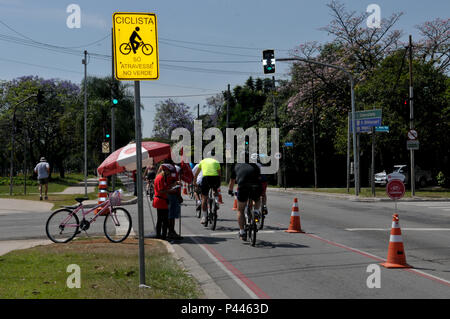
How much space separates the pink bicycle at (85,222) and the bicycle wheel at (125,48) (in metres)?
5.80

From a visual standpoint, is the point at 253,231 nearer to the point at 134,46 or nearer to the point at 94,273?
the point at 94,273

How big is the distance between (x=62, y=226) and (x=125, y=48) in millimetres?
6368

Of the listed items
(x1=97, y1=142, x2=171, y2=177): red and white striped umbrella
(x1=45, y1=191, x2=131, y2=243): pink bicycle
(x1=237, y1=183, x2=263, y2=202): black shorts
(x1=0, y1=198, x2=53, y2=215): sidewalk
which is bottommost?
(x1=0, y1=198, x2=53, y2=215): sidewalk

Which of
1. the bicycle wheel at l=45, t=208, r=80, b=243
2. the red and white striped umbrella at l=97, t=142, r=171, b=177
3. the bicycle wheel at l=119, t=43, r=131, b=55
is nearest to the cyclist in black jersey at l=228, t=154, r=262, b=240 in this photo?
the red and white striped umbrella at l=97, t=142, r=171, b=177

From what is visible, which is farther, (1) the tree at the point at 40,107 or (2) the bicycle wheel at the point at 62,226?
(1) the tree at the point at 40,107

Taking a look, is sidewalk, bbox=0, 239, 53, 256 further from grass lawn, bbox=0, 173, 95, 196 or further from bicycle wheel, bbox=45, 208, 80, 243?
grass lawn, bbox=0, 173, 95, 196

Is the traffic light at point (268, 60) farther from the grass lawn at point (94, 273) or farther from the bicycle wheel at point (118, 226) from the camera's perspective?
the grass lawn at point (94, 273)

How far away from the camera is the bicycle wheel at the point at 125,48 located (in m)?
6.66

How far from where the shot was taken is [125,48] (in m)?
6.67

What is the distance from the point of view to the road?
24.0ft

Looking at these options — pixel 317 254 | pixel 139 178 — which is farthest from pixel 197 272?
pixel 317 254

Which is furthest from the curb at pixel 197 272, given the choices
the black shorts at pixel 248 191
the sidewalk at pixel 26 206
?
the sidewalk at pixel 26 206

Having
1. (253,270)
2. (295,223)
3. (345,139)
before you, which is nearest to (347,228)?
(295,223)
